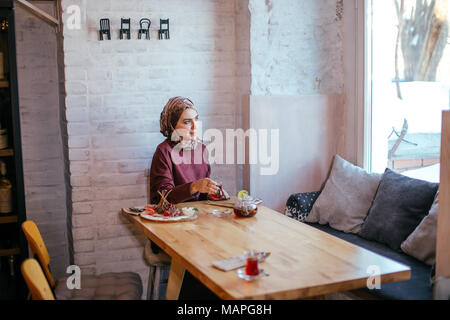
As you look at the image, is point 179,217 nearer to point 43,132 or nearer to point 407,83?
point 43,132

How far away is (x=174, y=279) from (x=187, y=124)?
111 cm

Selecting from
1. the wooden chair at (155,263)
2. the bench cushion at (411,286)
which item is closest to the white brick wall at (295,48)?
the wooden chair at (155,263)

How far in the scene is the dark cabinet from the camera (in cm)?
314

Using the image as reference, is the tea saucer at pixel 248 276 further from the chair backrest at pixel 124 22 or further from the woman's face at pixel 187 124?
the chair backrest at pixel 124 22

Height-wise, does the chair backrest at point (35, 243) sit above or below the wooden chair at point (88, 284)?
above

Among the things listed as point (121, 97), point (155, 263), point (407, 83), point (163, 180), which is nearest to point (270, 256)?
point (155, 263)

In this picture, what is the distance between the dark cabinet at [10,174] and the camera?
314 cm

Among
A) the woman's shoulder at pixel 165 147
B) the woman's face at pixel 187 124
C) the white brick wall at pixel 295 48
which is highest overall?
the white brick wall at pixel 295 48

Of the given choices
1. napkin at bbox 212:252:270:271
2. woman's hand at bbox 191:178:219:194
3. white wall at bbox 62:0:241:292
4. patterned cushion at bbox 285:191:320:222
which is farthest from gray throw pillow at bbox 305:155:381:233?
napkin at bbox 212:252:270:271

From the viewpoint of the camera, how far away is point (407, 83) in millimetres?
3393

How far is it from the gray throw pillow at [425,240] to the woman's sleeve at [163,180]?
128 cm
